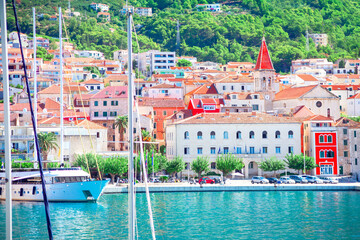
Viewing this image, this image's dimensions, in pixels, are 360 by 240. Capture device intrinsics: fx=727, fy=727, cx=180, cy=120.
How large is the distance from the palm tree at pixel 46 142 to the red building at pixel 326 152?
28.4m

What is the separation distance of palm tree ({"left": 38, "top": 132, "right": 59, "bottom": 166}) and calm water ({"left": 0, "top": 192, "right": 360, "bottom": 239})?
1142cm

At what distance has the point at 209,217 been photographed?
50281mm

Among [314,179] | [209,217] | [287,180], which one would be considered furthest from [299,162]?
[209,217]

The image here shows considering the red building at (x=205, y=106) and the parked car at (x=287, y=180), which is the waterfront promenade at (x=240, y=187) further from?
the red building at (x=205, y=106)

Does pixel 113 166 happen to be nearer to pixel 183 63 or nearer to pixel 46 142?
pixel 46 142

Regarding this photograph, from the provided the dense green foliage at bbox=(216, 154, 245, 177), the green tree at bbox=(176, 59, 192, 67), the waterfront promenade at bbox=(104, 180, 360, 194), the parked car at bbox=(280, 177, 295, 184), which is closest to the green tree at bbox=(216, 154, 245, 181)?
the dense green foliage at bbox=(216, 154, 245, 177)

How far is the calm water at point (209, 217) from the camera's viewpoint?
141 feet

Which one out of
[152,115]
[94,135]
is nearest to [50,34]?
[152,115]

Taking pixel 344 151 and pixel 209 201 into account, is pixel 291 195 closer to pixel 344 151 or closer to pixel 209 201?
pixel 209 201

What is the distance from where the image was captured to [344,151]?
79500mm

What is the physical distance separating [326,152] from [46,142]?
3038 centimetres

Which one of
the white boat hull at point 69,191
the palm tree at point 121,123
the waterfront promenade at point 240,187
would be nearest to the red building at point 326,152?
the waterfront promenade at point 240,187

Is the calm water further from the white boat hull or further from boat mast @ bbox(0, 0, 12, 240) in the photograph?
boat mast @ bbox(0, 0, 12, 240)

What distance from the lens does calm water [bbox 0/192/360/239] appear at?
141 ft
